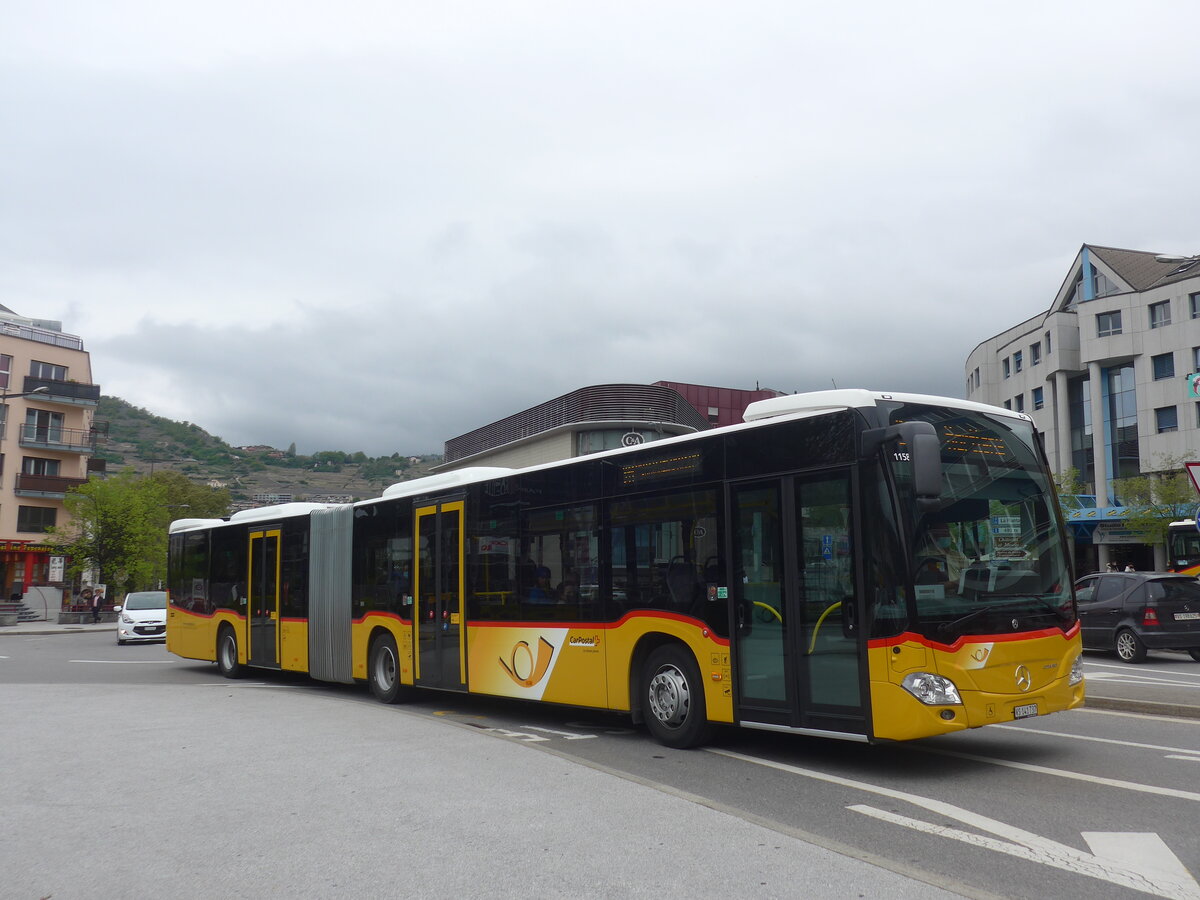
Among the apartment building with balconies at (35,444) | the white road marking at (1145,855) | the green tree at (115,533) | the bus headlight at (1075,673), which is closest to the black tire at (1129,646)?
the bus headlight at (1075,673)

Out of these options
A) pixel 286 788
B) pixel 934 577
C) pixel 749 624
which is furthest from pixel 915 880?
pixel 286 788

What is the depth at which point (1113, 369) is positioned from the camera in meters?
58.1

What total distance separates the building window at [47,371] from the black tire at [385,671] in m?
58.8

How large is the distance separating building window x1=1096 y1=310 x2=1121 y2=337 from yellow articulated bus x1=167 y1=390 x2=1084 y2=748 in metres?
54.1

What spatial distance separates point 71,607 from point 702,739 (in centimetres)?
5042

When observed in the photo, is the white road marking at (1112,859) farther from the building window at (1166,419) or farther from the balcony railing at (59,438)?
the balcony railing at (59,438)

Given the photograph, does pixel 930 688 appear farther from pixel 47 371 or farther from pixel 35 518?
pixel 47 371

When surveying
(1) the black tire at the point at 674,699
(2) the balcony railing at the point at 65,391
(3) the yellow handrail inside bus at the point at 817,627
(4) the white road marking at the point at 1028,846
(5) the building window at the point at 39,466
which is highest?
(2) the balcony railing at the point at 65,391

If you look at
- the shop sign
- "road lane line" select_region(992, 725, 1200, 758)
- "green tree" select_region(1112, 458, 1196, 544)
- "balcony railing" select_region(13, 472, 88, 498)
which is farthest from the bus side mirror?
"balcony railing" select_region(13, 472, 88, 498)

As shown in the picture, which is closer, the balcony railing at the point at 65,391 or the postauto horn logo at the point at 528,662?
the postauto horn logo at the point at 528,662

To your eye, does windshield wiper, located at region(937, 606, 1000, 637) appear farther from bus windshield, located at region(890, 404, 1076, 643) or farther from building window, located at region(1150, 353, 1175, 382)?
building window, located at region(1150, 353, 1175, 382)

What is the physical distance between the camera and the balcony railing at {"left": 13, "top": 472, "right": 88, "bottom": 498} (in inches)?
2451

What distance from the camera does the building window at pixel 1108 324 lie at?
5712cm

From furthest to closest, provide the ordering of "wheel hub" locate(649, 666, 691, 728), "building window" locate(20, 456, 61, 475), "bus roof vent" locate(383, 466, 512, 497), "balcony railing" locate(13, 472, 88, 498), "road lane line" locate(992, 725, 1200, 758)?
"building window" locate(20, 456, 61, 475) → "balcony railing" locate(13, 472, 88, 498) → "bus roof vent" locate(383, 466, 512, 497) → "wheel hub" locate(649, 666, 691, 728) → "road lane line" locate(992, 725, 1200, 758)
